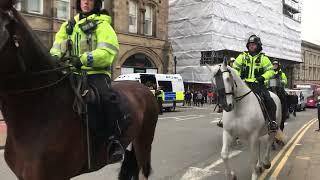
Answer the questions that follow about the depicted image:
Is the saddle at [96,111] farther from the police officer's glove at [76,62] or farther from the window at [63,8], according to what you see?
the window at [63,8]

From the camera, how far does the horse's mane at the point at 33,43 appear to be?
10.8ft

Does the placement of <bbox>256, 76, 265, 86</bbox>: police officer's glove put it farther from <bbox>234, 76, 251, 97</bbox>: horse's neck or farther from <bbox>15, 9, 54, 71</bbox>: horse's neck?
<bbox>15, 9, 54, 71</bbox>: horse's neck

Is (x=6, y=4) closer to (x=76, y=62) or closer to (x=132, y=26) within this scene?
(x=76, y=62)

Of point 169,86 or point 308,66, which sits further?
point 308,66

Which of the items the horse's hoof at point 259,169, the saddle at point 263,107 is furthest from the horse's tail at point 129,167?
the saddle at point 263,107

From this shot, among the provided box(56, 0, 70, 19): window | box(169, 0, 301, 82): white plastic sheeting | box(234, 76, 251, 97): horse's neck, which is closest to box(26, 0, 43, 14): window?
box(56, 0, 70, 19): window

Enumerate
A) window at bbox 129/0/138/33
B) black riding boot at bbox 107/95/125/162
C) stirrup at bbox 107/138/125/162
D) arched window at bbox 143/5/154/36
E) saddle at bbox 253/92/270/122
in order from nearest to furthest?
black riding boot at bbox 107/95/125/162 → stirrup at bbox 107/138/125/162 → saddle at bbox 253/92/270/122 → window at bbox 129/0/138/33 → arched window at bbox 143/5/154/36

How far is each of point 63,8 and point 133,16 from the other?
7.48 metres

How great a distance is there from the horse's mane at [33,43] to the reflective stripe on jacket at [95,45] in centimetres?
36

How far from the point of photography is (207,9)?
42500mm

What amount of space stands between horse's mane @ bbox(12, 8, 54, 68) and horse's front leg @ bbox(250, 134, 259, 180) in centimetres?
458

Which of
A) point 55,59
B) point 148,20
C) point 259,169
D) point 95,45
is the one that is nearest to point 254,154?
point 259,169

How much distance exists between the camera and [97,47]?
401 centimetres

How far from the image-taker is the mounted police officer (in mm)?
4047
